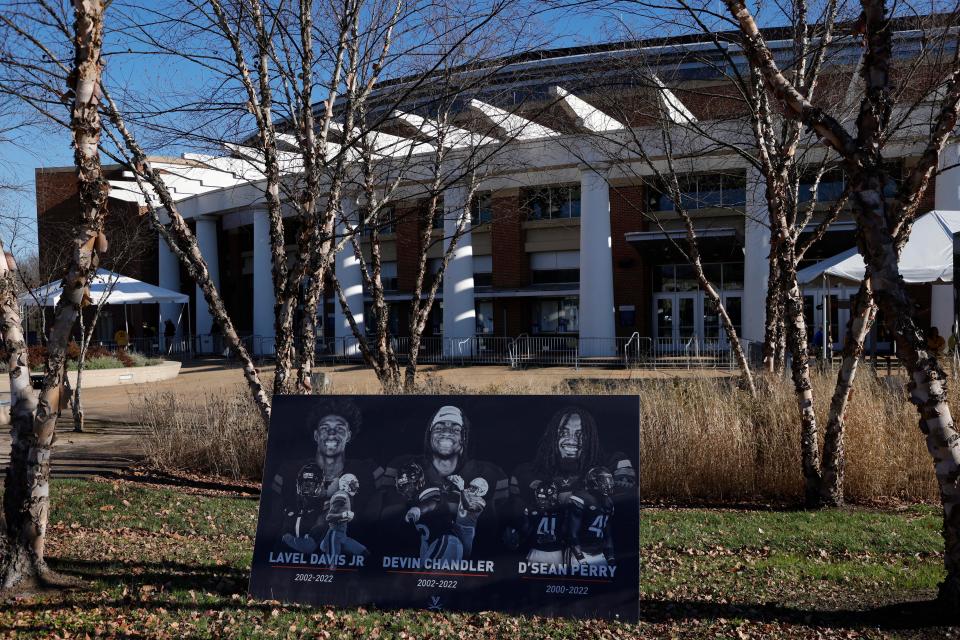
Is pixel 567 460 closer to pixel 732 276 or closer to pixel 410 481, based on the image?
pixel 410 481

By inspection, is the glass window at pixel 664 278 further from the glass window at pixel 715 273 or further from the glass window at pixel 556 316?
the glass window at pixel 556 316

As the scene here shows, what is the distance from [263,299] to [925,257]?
1162 inches

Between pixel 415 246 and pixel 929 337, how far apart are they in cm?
3415

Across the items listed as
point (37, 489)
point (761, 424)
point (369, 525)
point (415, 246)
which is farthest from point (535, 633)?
point (415, 246)

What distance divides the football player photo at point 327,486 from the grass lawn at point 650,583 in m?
0.49

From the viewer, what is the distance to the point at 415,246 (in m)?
38.4

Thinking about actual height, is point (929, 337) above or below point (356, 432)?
above

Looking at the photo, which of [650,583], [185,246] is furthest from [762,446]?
[185,246]

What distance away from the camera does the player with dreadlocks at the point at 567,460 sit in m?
4.70

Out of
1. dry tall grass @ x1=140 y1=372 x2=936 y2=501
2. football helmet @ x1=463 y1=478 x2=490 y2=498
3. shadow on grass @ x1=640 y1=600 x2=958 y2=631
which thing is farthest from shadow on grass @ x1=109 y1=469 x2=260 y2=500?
shadow on grass @ x1=640 y1=600 x2=958 y2=631

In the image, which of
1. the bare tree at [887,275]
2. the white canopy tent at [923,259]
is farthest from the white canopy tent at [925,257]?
the bare tree at [887,275]

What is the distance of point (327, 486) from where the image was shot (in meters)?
5.00

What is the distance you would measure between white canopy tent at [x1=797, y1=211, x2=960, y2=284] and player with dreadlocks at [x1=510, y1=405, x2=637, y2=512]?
1191 cm

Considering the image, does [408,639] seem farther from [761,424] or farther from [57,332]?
[761,424]
